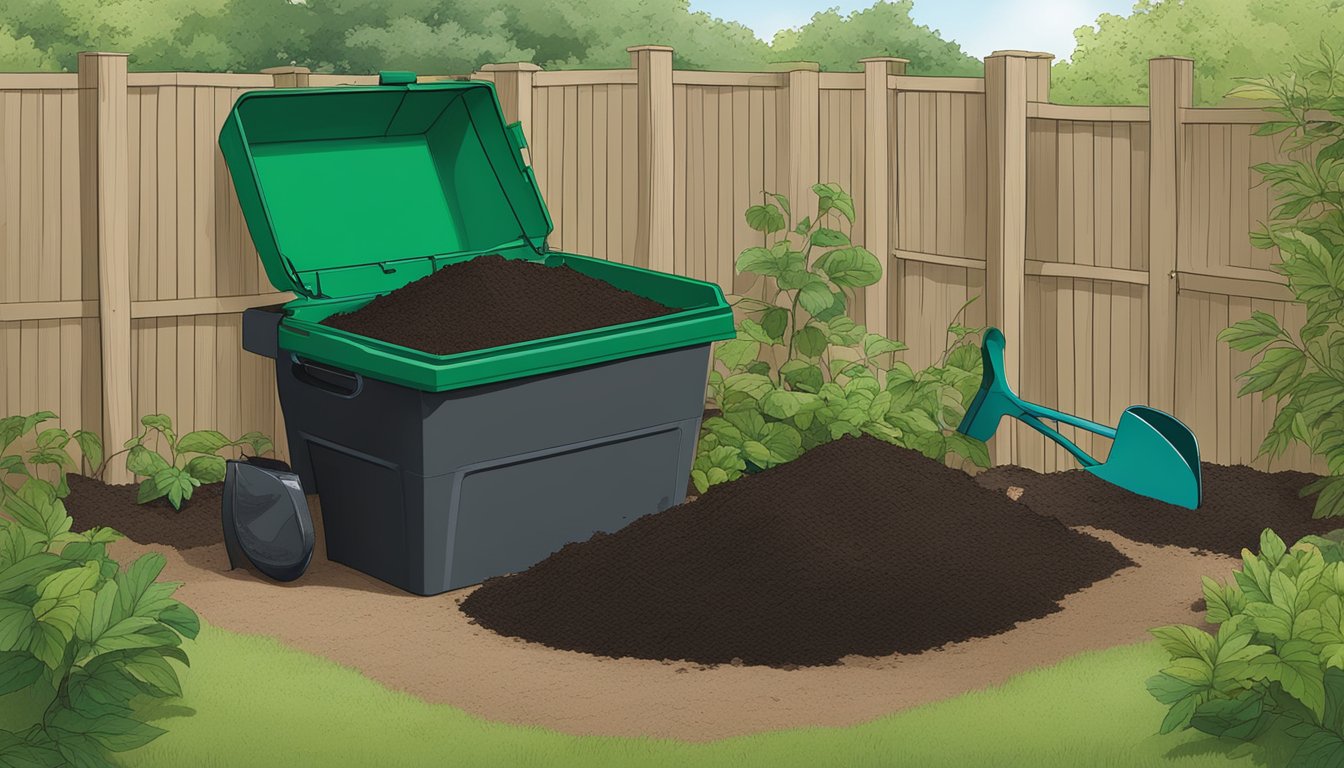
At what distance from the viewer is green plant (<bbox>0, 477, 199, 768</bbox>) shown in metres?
4.39

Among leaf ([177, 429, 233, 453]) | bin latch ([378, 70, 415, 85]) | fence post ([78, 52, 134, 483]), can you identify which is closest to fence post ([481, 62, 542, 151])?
bin latch ([378, 70, 415, 85])

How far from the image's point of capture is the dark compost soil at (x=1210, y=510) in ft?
21.7

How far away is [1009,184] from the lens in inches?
298

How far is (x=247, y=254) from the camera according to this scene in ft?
24.5

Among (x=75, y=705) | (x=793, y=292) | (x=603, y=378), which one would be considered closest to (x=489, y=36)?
(x=793, y=292)

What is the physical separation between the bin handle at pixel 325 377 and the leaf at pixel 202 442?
837 millimetres

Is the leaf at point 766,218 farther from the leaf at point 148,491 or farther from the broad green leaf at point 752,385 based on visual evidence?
the leaf at point 148,491

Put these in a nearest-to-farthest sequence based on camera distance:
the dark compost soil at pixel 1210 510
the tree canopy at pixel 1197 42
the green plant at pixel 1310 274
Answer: the green plant at pixel 1310 274 < the dark compost soil at pixel 1210 510 < the tree canopy at pixel 1197 42

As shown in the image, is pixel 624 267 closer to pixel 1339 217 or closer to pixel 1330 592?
pixel 1339 217

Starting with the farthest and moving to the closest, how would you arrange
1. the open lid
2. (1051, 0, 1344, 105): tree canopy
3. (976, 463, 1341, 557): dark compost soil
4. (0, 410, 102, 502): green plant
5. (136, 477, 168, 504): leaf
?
(1051, 0, 1344, 105): tree canopy, (136, 477, 168, 504): leaf, (0, 410, 102, 502): green plant, the open lid, (976, 463, 1341, 557): dark compost soil

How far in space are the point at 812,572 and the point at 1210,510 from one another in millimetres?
1957

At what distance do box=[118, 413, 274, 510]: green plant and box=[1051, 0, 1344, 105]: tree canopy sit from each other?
13.1m

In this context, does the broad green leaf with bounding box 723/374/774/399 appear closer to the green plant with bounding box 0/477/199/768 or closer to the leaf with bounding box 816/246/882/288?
the leaf with bounding box 816/246/882/288

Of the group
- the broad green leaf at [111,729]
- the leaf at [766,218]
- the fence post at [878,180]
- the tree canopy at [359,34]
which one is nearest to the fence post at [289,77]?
the leaf at [766,218]
